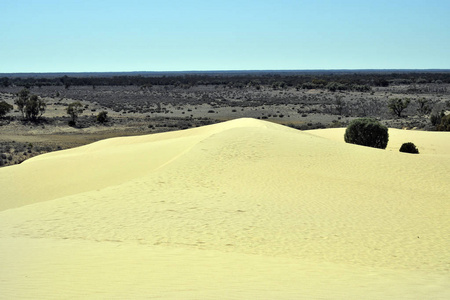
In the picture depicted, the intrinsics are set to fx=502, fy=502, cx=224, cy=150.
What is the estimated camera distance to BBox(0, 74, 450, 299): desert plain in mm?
8344

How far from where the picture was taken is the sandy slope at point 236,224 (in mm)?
8359

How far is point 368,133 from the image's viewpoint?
28.6 metres

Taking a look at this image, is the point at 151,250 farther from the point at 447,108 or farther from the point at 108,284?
the point at 447,108

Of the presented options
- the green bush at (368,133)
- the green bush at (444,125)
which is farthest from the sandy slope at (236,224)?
the green bush at (444,125)

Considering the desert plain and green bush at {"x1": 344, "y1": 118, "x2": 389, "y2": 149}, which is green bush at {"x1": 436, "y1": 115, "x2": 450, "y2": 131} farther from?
the desert plain

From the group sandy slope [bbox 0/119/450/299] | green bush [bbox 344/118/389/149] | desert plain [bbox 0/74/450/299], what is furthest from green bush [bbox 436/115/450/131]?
desert plain [bbox 0/74/450/299]

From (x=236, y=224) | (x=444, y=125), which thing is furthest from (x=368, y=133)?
(x=236, y=224)

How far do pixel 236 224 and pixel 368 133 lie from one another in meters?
18.0

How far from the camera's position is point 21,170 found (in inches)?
918

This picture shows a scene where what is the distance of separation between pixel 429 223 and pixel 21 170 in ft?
58.7

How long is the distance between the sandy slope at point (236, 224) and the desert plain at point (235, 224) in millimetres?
A: 47

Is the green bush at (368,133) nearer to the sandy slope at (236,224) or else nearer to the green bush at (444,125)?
the sandy slope at (236,224)

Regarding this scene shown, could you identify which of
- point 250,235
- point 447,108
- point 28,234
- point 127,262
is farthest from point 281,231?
point 447,108

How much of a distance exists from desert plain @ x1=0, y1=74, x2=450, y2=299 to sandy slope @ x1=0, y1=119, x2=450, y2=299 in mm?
47
